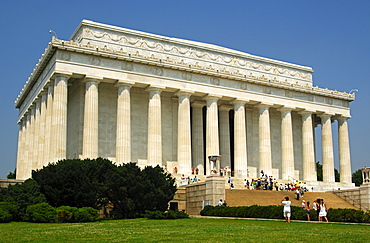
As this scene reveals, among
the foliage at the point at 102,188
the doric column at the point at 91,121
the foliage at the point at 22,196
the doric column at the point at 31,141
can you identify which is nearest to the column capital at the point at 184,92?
the doric column at the point at 91,121

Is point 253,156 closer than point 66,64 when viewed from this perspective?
No

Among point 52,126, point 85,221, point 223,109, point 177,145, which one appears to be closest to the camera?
point 85,221

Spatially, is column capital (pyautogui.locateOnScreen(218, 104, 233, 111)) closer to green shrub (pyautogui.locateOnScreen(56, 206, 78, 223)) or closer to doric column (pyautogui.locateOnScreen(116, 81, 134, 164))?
doric column (pyautogui.locateOnScreen(116, 81, 134, 164))

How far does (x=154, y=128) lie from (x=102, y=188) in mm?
22120

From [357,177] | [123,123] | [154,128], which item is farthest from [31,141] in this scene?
[357,177]

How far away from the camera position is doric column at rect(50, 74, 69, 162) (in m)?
51.9

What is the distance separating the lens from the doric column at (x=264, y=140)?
65.6 m

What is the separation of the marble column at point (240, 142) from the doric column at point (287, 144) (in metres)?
6.73

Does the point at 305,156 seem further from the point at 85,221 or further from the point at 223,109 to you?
the point at 85,221

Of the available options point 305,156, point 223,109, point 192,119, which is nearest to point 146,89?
point 192,119

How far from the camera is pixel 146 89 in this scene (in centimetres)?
5900

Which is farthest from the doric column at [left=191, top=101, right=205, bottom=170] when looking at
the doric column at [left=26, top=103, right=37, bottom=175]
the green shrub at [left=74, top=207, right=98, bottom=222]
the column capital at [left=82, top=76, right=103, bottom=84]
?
the green shrub at [left=74, top=207, right=98, bottom=222]

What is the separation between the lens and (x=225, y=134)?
6844cm

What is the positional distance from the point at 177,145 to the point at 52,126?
17.8m
